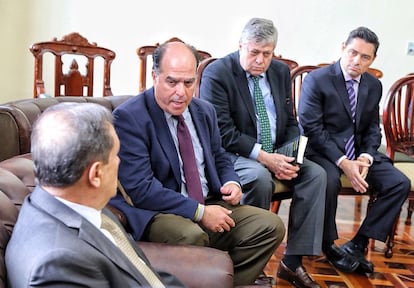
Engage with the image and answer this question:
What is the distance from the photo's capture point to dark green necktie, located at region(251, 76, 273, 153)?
267 cm

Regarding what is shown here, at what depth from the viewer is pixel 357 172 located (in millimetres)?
2779

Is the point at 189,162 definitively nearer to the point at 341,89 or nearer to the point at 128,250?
the point at 128,250

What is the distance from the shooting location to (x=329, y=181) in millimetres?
2744

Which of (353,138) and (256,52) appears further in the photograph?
(353,138)

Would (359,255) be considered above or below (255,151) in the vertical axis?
below

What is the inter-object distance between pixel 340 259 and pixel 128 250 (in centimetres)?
Answer: 180

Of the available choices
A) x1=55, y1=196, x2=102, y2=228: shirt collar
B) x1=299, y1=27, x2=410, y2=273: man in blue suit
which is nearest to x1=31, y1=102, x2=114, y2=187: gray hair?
x1=55, y1=196, x2=102, y2=228: shirt collar

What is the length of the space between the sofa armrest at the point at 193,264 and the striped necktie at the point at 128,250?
15 centimetres

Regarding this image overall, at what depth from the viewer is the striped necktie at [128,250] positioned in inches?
50.0

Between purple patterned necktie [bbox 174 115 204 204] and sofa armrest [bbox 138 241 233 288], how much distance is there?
0.44 m

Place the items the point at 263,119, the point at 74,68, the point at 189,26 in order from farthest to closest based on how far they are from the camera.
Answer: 1. the point at 189,26
2. the point at 74,68
3. the point at 263,119

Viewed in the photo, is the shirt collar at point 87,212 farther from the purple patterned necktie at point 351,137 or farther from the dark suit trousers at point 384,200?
the purple patterned necktie at point 351,137

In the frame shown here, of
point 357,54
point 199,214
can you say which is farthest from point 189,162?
point 357,54

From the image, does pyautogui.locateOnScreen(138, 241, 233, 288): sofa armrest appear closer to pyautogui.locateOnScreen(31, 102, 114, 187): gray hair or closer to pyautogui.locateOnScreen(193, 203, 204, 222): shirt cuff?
pyautogui.locateOnScreen(193, 203, 204, 222): shirt cuff
